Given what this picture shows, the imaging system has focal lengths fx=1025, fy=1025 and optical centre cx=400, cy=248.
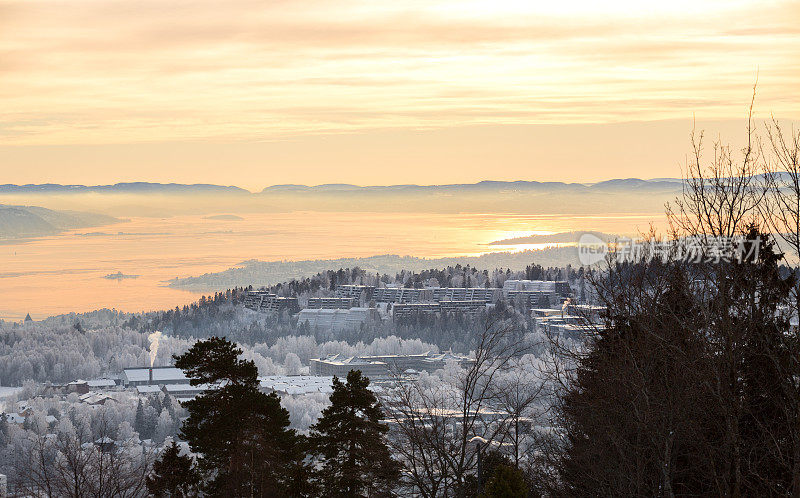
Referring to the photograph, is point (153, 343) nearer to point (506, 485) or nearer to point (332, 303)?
point (332, 303)

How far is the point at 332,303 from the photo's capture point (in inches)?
6112

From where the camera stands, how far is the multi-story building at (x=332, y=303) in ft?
506

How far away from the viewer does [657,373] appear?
14.4m

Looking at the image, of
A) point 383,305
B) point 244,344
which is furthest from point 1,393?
point 383,305

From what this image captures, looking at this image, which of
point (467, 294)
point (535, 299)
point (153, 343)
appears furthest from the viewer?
point (467, 294)

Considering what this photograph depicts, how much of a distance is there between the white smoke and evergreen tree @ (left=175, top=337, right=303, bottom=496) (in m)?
107

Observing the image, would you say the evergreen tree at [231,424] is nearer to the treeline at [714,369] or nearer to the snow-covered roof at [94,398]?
the treeline at [714,369]

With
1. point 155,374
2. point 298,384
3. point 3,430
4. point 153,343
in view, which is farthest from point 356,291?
point 3,430

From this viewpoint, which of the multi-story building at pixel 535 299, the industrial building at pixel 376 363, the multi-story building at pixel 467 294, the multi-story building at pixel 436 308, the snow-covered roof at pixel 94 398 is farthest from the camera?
the multi-story building at pixel 467 294

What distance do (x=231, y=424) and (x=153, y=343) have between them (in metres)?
124

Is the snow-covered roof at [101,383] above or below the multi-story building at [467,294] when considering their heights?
below

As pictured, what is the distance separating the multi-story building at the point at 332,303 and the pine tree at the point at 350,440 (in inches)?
5252

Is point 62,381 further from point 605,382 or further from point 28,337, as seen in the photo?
point 605,382

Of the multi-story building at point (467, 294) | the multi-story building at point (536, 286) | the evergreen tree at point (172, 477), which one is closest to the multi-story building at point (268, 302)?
the multi-story building at point (467, 294)
